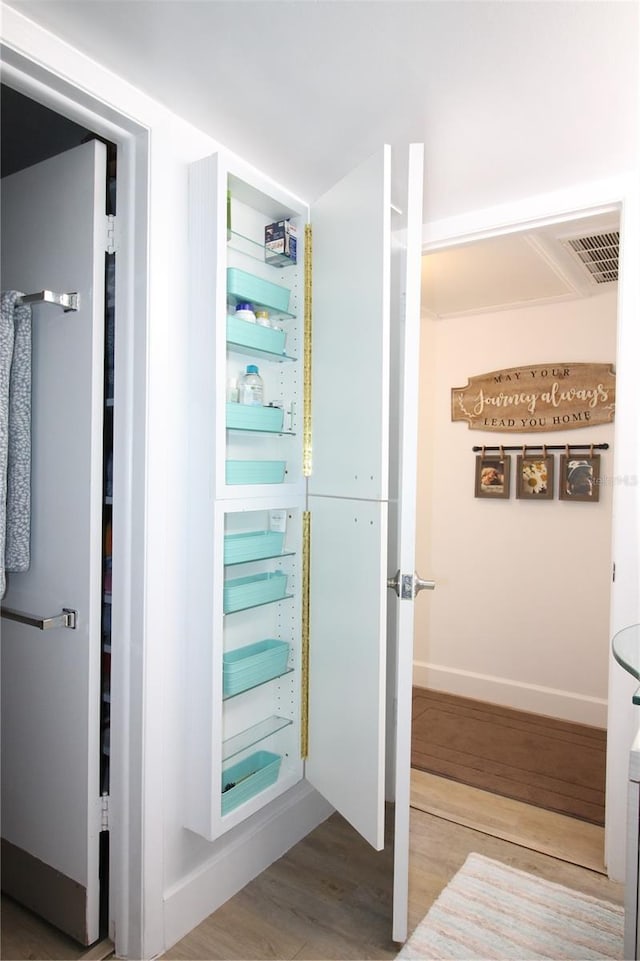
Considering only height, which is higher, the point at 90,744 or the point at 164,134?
the point at 164,134

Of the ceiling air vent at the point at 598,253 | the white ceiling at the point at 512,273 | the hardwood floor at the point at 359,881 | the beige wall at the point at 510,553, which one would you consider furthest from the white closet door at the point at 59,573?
the beige wall at the point at 510,553

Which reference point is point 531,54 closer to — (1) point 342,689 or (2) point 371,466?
(2) point 371,466

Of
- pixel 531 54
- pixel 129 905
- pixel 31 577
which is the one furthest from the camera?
pixel 31 577

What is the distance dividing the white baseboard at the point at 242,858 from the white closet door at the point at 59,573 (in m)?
0.24

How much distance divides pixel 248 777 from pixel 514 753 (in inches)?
65.6

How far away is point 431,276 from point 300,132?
58.3 inches

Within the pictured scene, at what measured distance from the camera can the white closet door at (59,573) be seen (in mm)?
1730

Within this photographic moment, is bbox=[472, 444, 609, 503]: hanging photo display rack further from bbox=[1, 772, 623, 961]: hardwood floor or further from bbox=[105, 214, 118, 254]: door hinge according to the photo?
bbox=[105, 214, 118, 254]: door hinge

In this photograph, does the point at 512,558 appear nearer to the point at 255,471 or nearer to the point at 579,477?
the point at 579,477

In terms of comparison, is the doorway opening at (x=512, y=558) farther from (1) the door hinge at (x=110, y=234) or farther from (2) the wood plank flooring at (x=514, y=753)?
(1) the door hinge at (x=110, y=234)

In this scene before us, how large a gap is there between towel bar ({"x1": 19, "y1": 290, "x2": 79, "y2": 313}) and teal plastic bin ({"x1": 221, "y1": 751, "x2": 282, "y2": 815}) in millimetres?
1495

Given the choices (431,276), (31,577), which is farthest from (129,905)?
(431,276)

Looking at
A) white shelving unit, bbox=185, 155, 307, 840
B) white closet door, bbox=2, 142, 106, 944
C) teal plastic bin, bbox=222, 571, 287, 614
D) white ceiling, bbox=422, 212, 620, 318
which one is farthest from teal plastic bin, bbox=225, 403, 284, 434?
white ceiling, bbox=422, 212, 620, 318

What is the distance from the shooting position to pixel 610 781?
6.86ft
